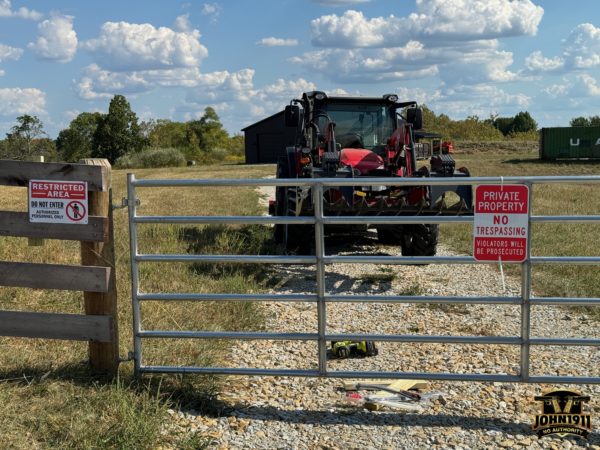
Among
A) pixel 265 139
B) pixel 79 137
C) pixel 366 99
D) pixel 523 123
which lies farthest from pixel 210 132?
pixel 366 99

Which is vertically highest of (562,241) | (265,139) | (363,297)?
(265,139)

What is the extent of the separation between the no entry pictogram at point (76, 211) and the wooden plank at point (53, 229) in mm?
47

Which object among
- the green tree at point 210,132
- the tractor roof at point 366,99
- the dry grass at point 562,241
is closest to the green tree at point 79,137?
the green tree at point 210,132

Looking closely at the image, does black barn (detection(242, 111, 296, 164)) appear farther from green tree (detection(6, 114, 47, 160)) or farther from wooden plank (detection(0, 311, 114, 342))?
wooden plank (detection(0, 311, 114, 342))

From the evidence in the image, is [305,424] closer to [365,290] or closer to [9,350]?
[9,350]

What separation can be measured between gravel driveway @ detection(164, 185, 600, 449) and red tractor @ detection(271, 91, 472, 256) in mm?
994

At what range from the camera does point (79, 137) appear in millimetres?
81562

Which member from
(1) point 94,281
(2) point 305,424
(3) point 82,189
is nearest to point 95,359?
(1) point 94,281

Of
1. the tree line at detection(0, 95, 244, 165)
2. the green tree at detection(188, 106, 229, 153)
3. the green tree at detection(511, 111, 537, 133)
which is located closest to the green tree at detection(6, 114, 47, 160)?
the tree line at detection(0, 95, 244, 165)

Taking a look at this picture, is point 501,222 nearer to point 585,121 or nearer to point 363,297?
point 363,297

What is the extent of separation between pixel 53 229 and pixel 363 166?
6102 mm

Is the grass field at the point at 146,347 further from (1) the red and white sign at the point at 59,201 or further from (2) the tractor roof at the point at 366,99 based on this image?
(2) the tractor roof at the point at 366,99

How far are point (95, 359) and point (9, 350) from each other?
908mm

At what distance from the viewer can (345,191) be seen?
8742mm
